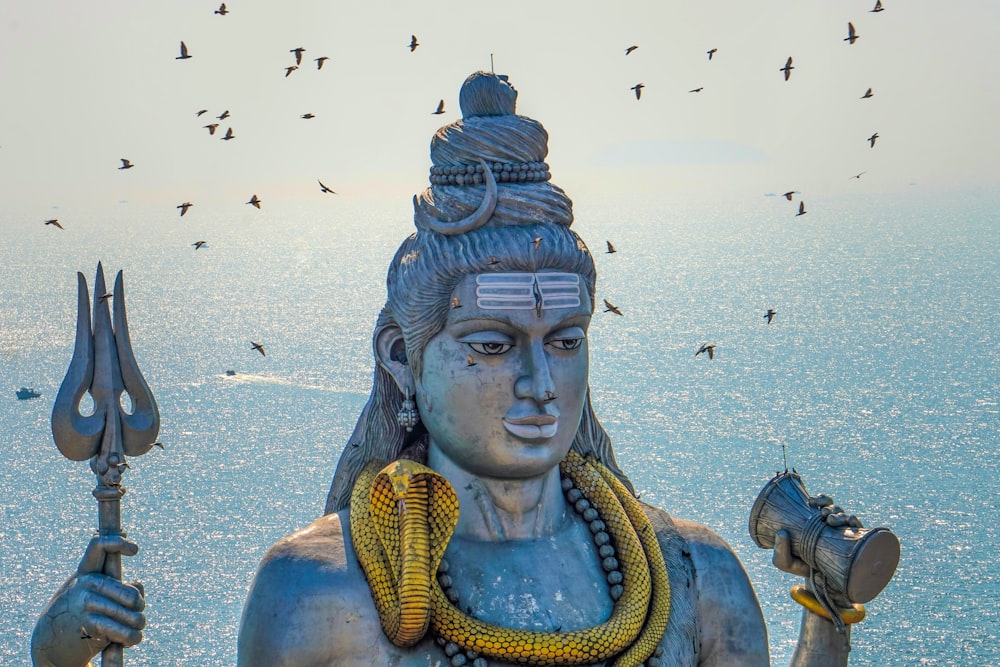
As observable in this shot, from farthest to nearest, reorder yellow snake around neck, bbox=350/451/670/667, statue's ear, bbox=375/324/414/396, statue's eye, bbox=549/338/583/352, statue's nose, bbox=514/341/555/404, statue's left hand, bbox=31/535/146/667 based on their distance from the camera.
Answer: statue's ear, bbox=375/324/414/396 < statue's eye, bbox=549/338/583/352 < statue's nose, bbox=514/341/555/404 < yellow snake around neck, bbox=350/451/670/667 < statue's left hand, bbox=31/535/146/667

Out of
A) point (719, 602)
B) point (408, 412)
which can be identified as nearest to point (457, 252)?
point (408, 412)

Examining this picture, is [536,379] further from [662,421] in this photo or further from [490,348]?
[662,421]

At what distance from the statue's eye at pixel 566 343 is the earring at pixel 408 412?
0.93 m

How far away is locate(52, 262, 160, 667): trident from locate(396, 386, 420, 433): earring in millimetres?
1398

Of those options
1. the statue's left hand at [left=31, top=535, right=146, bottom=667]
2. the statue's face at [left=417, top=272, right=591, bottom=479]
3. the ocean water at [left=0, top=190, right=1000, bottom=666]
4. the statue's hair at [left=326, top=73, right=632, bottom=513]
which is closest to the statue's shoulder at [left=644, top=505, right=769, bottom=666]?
the statue's face at [left=417, top=272, right=591, bottom=479]

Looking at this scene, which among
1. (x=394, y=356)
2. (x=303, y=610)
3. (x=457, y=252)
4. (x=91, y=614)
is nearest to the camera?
(x=91, y=614)

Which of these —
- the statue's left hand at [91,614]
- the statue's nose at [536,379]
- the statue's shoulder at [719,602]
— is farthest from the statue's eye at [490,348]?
the statue's left hand at [91,614]

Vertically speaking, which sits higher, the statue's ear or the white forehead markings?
the white forehead markings

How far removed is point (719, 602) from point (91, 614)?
3693mm

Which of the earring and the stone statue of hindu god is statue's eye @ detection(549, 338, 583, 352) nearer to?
the stone statue of hindu god

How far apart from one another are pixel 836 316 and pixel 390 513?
241 feet

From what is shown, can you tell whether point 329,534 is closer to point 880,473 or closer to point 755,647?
point 755,647

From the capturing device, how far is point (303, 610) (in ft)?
28.3

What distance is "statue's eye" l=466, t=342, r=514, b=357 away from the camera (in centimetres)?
875
